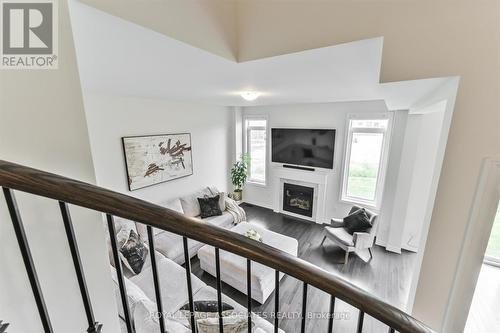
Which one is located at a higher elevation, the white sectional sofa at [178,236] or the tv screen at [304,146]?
the tv screen at [304,146]

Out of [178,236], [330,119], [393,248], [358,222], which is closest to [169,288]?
[178,236]

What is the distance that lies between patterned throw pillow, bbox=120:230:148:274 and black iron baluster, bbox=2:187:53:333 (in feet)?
7.20

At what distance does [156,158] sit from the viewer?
380 centimetres

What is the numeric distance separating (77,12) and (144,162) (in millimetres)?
3104

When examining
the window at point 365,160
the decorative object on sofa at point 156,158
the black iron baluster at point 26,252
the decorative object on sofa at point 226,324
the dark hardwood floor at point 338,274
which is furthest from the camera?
the window at point 365,160

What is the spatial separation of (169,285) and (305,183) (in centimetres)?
346

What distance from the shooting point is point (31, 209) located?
24.0 inches

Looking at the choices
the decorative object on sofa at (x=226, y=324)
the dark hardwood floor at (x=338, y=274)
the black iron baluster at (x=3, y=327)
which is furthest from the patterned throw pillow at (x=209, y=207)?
the black iron baluster at (x=3, y=327)

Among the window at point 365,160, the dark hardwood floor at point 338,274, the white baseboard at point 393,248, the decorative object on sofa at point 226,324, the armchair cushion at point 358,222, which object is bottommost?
the dark hardwood floor at point 338,274

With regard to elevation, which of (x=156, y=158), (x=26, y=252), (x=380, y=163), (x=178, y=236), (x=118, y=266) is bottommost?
(x=178, y=236)

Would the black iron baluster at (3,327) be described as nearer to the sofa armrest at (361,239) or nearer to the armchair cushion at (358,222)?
the sofa armrest at (361,239)

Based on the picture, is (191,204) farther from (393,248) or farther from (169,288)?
(393,248)

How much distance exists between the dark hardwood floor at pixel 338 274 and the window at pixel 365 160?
1.02m

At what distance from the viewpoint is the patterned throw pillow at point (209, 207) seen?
165 inches
